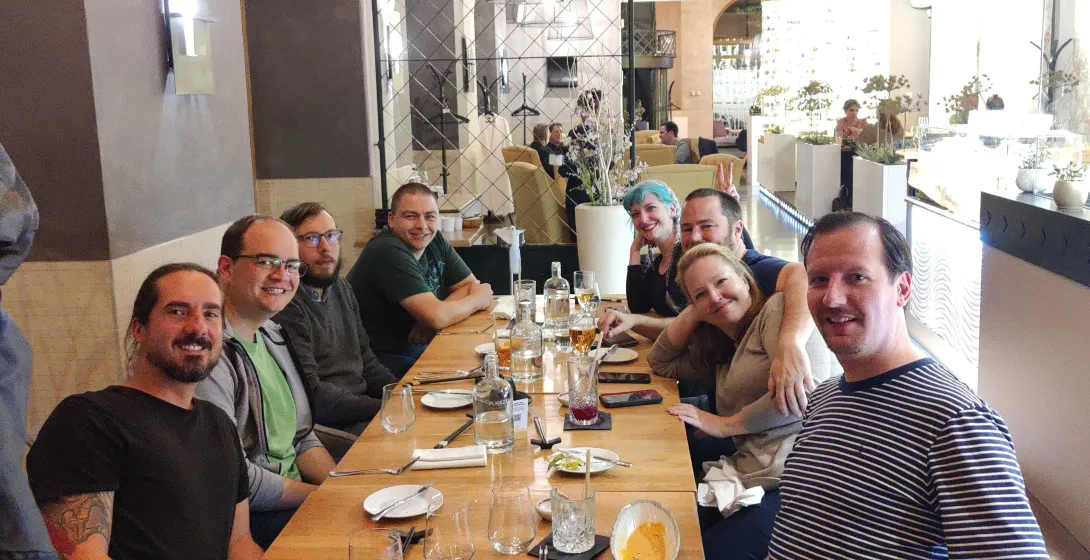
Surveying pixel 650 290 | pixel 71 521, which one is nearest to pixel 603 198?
pixel 650 290

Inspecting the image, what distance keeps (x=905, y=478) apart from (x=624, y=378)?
143 cm

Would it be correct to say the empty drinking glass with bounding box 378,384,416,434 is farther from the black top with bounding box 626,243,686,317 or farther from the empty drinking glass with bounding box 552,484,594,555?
the black top with bounding box 626,243,686,317

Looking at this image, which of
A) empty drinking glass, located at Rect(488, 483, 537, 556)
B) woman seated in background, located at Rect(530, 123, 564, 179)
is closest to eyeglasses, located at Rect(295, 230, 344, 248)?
empty drinking glass, located at Rect(488, 483, 537, 556)

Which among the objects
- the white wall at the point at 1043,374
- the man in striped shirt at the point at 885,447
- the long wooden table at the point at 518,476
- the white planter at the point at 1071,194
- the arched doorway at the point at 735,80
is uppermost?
the arched doorway at the point at 735,80

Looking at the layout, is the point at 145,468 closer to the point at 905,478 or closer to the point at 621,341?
the point at 905,478

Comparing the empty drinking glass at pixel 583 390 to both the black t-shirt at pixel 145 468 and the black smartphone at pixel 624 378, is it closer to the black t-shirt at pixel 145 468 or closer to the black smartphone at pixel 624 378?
the black smartphone at pixel 624 378

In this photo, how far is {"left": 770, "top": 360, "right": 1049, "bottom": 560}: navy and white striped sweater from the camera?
1.30m

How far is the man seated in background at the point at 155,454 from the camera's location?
169 centimetres

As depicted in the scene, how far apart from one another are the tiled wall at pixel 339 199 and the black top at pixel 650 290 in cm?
267

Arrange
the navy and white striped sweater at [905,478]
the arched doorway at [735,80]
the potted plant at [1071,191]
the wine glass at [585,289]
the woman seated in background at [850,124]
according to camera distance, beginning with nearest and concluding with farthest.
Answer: the navy and white striped sweater at [905,478]
the wine glass at [585,289]
the potted plant at [1071,191]
the woman seated in background at [850,124]
the arched doorway at [735,80]

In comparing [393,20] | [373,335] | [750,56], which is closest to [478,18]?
[393,20]

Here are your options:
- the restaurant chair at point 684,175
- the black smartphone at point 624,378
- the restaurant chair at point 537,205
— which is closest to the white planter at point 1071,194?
the black smartphone at point 624,378

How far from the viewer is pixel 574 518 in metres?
1.60

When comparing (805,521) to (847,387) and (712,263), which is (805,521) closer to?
(847,387)
